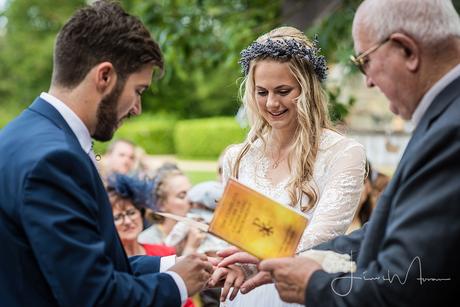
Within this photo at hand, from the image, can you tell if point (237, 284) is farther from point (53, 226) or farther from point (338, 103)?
point (338, 103)

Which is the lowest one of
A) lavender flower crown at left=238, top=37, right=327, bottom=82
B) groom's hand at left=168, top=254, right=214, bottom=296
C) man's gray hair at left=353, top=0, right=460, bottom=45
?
groom's hand at left=168, top=254, right=214, bottom=296

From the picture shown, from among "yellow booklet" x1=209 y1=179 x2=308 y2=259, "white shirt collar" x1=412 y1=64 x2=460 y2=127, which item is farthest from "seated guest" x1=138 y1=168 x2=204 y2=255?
"white shirt collar" x1=412 y1=64 x2=460 y2=127

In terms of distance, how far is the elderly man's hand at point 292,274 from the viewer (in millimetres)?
2436

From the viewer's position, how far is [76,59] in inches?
97.2

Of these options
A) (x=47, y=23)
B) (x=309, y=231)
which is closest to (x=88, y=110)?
(x=309, y=231)

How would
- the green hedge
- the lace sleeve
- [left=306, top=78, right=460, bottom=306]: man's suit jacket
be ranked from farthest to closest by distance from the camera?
the green hedge < the lace sleeve < [left=306, top=78, right=460, bottom=306]: man's suit jacket

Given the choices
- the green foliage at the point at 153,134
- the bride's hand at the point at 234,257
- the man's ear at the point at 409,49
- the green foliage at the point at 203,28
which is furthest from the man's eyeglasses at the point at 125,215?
the green foliage at the point at 153,134

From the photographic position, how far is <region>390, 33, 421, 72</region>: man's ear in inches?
89.3

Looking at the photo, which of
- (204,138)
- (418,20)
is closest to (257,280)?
(418,20)

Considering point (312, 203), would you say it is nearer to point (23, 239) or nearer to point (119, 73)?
point (119, 73)

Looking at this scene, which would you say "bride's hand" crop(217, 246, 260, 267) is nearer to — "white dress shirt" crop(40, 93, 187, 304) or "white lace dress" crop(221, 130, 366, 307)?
"white lace dress" crop(221, 130, 366, 307)

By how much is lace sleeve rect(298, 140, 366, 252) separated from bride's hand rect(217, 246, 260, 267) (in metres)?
0.33

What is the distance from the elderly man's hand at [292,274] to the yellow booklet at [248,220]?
78 mm

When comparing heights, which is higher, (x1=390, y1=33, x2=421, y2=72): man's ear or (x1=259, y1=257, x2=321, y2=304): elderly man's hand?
(x1=390, y1=33, x2=421, y2=72): man's ear
